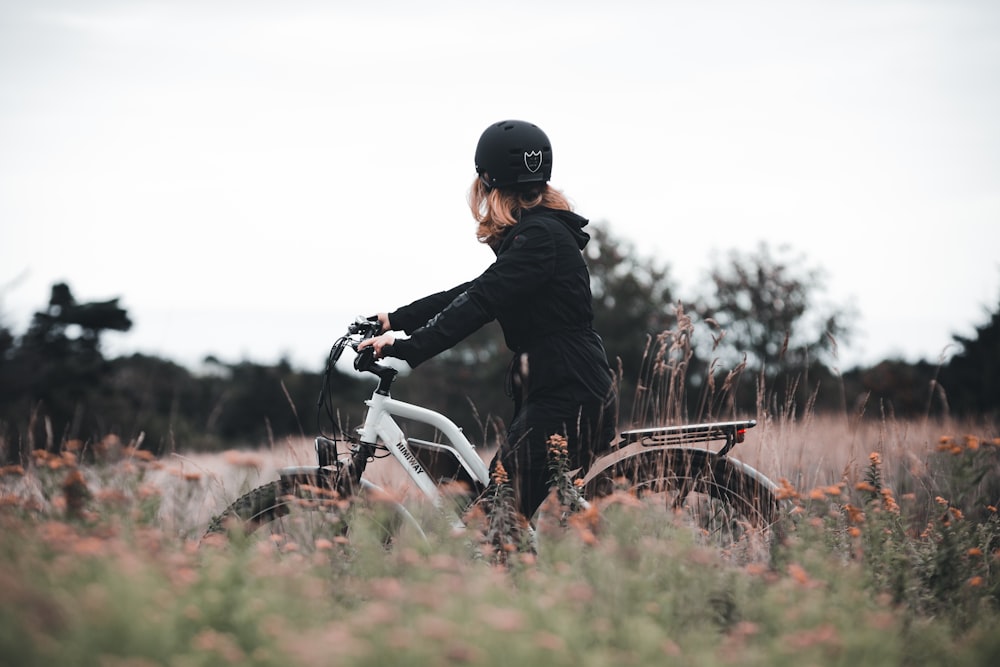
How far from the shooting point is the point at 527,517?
4.13 m

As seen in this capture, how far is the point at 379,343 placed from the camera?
3.91m

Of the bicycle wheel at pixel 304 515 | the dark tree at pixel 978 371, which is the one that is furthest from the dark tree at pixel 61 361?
the dark tree at pixel 978 371

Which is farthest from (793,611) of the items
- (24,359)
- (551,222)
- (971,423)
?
(24,359)

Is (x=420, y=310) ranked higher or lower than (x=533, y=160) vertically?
lower

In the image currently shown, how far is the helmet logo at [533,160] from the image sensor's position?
4.22 metres

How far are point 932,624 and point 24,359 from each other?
26.4 meters

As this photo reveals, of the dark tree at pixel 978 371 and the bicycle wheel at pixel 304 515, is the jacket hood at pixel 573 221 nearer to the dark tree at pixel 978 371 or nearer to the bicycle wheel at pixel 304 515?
the bicycle wheel at pixel 304 515

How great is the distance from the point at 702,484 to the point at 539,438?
960 mm

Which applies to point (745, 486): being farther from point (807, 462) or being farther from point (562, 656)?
point (807, 462)

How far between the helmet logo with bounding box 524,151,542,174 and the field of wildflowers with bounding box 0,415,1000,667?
1664 millimetres

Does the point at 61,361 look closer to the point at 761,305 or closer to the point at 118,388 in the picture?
the point at 118,388

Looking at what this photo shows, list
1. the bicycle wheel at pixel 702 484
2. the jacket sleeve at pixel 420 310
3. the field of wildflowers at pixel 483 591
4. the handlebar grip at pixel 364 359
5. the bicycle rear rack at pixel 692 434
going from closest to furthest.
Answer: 1. the field of wildflowers at pixel 483 591
2. the handlebar grip at pixel 364 359
3. the bicycle rear rack at pixel 692 434
4. the bicycle wheel at pixel 702 484
5. the jacket sleeve at pixel 420 310

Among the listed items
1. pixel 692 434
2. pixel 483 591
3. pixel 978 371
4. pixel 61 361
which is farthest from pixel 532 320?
pixel 61 361

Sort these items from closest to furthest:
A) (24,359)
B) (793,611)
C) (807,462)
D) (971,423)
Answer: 1. (793,611)
2. (807,462)
3. (971,423)
4. (24,359)
